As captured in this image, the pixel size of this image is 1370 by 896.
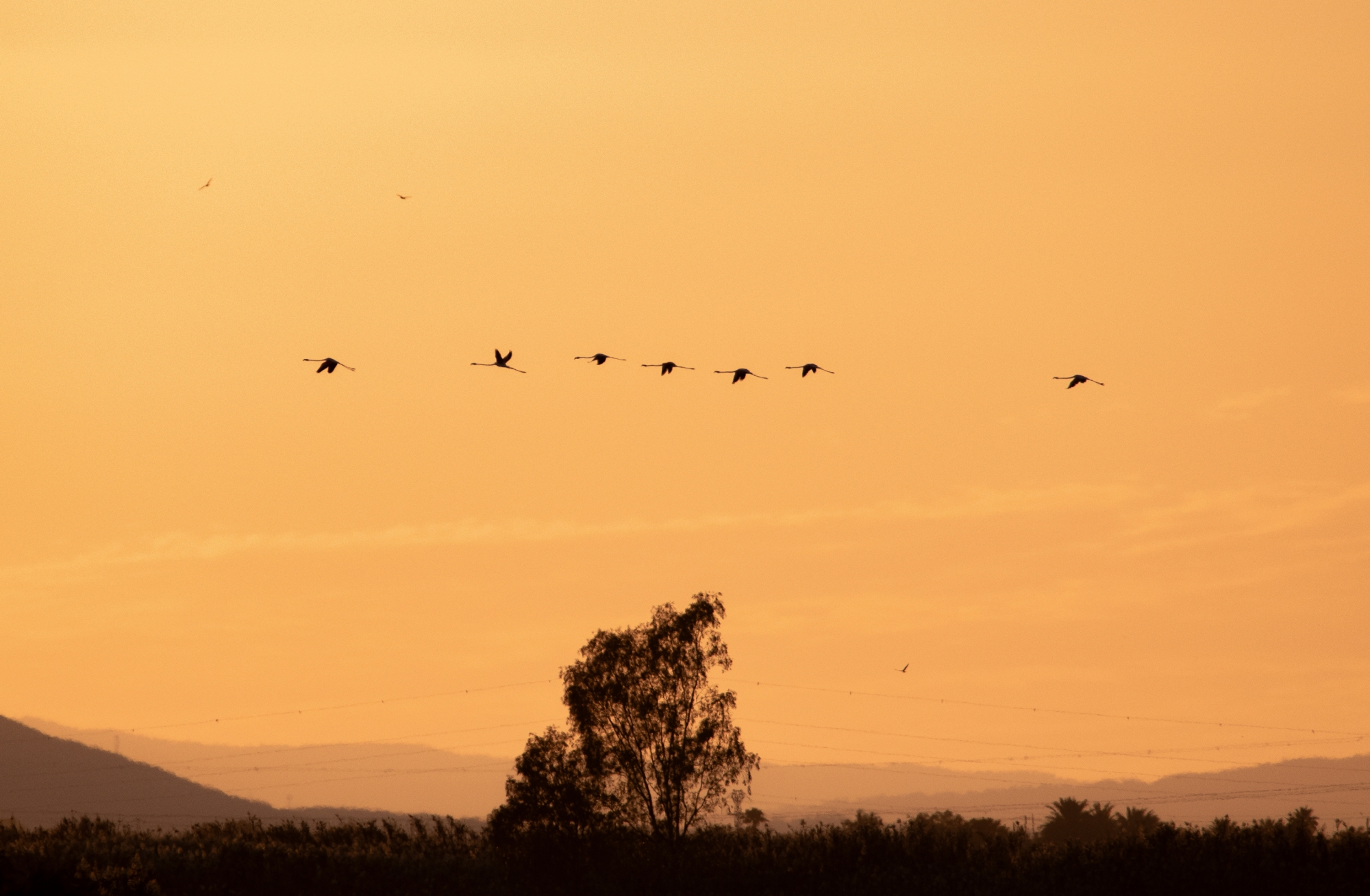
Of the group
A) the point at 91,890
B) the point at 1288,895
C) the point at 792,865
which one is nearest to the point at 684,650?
the point at 792,865

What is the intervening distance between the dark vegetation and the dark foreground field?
88 millimetres

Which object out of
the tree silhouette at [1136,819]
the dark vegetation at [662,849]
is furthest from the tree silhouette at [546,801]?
the tree silhouette at [1136,819]

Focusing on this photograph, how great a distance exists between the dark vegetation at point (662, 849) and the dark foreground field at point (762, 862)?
0.29ft

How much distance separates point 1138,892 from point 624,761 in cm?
2127

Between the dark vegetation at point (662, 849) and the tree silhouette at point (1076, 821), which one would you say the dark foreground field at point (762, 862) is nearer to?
the dark vegetation at point (662, 849)

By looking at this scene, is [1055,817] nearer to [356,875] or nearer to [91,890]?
[356,875]

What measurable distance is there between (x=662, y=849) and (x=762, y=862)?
15.4 feet

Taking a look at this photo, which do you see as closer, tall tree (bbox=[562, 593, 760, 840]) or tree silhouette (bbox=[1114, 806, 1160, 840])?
tall tree (bbox=[562, 593, 760, 840])

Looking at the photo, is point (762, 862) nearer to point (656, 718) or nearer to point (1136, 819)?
point (656, 718)

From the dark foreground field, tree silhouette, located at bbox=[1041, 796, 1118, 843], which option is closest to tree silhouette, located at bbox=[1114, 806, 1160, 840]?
tree silhouette, located at bbox=[1041, 796, 1118, 843]

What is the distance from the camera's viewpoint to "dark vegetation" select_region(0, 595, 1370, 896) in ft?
240

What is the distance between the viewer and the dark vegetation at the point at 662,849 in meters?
73.1

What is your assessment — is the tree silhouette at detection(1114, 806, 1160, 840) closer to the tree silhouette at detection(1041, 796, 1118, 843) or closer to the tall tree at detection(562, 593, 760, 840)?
the tree silhouette at detection(1041, 796, 1118, 843)

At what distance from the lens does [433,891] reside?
7331 cm
